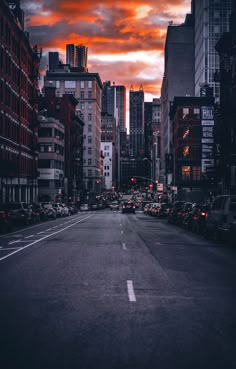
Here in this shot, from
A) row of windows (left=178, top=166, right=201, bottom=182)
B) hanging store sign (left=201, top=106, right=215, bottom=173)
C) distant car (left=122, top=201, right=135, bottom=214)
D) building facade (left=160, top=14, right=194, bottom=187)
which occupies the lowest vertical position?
distant car (left=122, top=201, right=135, bottom=214)

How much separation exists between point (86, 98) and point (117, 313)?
6056 inches

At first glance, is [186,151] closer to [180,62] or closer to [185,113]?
[185,113]

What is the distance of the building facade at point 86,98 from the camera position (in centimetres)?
15938

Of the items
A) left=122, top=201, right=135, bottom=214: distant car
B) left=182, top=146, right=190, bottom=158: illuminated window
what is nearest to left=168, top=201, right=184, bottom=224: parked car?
left=122, top=201, right=135, bottom=214: distant car

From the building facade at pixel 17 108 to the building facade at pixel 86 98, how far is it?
81525 millimetres

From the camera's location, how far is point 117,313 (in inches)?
354

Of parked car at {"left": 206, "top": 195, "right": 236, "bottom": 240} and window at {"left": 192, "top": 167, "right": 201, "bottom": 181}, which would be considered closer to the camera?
parked car at {"left": 206, "top": 195, "right": 236, "bottom": 240}

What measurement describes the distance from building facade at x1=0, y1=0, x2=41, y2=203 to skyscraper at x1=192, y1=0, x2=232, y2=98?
39437 mm

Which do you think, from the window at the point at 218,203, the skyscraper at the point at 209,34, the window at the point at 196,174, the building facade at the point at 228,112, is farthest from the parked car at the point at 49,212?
the skyscraper at the point at 209,34

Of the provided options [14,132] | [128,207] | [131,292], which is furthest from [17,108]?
[131,292]

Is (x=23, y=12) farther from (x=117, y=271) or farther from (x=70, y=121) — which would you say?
(x=117, y=271)

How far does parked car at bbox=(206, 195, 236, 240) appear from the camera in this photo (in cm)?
2255

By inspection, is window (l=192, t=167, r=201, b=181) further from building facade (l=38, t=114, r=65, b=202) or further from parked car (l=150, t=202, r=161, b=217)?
parked car (l=150, t=202, r=161, b=217)

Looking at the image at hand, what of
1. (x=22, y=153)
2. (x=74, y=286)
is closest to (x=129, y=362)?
(x=74, y=286)
